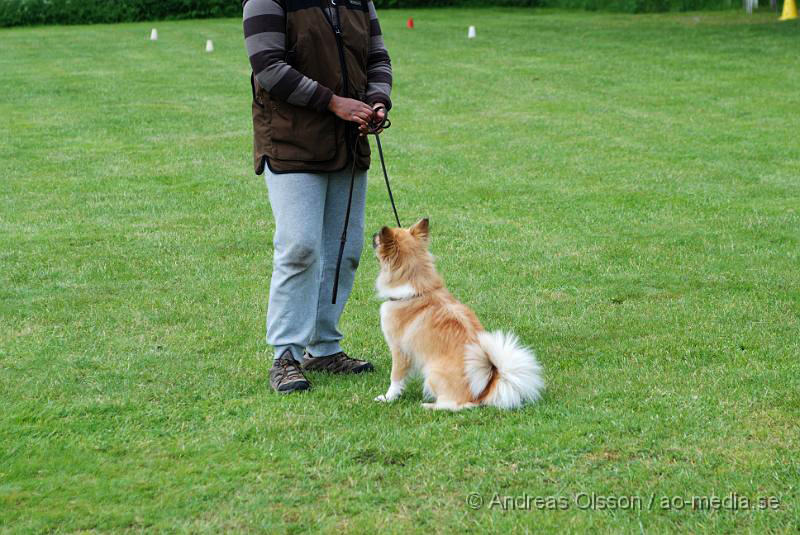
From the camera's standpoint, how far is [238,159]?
39.7 feet

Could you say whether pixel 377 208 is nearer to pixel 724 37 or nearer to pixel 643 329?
pixel 643 329

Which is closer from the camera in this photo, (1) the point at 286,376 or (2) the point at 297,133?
(2) the point at 297,133

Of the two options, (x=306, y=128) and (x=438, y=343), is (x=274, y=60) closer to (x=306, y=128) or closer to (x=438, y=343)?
(x=306, y=128)

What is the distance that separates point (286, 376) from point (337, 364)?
43cm

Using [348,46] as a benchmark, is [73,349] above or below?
below

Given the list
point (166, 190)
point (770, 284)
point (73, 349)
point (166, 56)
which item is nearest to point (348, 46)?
point (73, 349)

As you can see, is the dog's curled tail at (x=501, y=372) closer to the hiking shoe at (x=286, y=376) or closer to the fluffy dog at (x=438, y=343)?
the fluffy dog at (x=438, y=343)

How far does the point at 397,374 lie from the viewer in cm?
495

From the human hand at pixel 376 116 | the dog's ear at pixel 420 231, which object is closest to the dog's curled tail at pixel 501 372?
the dog's ear at pixel 420 231

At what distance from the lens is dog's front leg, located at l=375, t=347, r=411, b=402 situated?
492 centimetres

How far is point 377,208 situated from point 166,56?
14258 millimetres

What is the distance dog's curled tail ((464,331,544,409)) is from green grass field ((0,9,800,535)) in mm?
96

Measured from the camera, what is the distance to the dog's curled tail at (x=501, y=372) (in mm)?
4547

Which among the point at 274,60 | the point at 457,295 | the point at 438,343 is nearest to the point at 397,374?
the point at 438,343
